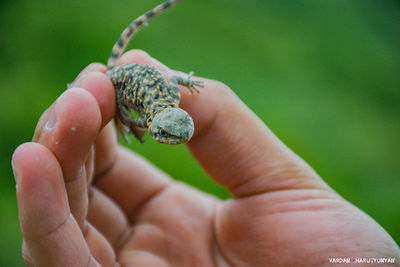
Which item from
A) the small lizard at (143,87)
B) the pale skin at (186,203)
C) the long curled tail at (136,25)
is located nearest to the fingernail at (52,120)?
the pale skin at (186,203)

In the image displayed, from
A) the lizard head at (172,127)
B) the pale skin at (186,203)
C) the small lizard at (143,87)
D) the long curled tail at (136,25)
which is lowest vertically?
the pale skin at (186,203)

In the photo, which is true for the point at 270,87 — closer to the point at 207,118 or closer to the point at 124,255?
the point at 207,118

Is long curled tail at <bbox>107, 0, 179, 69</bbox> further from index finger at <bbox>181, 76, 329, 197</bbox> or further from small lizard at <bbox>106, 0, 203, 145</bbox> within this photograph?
index finger at <bbox>181, 76, 329, 197</bbox>

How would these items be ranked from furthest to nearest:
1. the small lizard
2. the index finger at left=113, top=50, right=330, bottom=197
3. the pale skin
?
1. the index finger at left=113, top=50, right=330, bottom=197
2. the small lizard
3. the pale skin

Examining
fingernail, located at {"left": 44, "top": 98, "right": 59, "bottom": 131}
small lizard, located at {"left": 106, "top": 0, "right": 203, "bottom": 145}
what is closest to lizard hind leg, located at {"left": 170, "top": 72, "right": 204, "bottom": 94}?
small lizard, located at {"left": 106, "top": 0, "right": 203, "bottom": 145}

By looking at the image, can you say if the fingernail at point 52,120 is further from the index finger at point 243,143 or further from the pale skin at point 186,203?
the index finger at point 243,143

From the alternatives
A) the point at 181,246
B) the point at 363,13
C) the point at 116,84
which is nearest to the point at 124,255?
the point at 181,246
